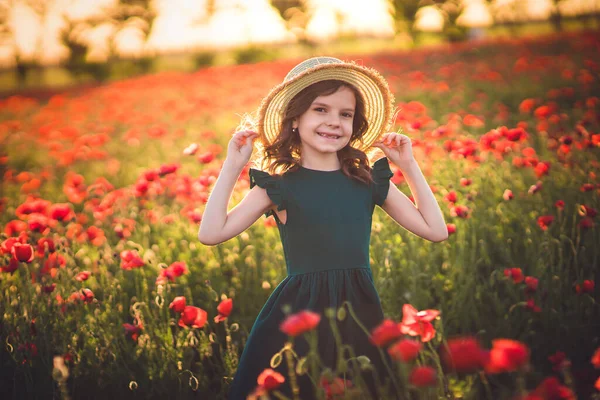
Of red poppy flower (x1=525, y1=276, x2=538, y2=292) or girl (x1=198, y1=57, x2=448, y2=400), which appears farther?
red poppy flower (x1=525, y1=276, x2=538, y2=292)

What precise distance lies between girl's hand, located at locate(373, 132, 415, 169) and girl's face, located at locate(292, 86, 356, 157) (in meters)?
0.20

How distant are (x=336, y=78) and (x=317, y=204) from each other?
19.1 inches

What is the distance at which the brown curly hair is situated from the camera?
2330 millimetres

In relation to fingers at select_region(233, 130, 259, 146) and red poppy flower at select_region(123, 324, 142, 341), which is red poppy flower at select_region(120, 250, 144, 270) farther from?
fingers at select_region(233, 130, 259, 146)

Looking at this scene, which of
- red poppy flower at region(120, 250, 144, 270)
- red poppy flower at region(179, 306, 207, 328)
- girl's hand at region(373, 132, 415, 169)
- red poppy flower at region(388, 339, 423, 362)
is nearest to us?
red poppy flower at region(388, 339, 423, 362)

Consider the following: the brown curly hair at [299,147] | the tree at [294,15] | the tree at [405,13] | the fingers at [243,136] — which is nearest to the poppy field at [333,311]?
the brown curly hair at [299,147]

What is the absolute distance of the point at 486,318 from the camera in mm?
3051

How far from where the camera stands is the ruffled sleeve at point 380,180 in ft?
7.78

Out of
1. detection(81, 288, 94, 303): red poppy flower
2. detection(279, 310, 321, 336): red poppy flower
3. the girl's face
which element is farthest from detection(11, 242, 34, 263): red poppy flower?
detection(279, 310, 321, 336): red poppy flower

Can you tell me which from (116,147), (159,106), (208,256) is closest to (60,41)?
(159,106)

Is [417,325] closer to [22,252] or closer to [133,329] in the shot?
[133,329]

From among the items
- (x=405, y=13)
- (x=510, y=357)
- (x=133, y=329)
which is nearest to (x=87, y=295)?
(x=133, y=329)

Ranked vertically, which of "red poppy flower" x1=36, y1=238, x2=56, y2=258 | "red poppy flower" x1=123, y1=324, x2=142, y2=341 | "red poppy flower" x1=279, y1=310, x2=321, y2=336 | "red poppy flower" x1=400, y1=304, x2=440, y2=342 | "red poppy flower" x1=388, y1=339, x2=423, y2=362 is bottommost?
"red poppy flower" x1=123, y1=324, x2=142, y2=341

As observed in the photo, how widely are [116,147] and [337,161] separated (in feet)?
23.9
